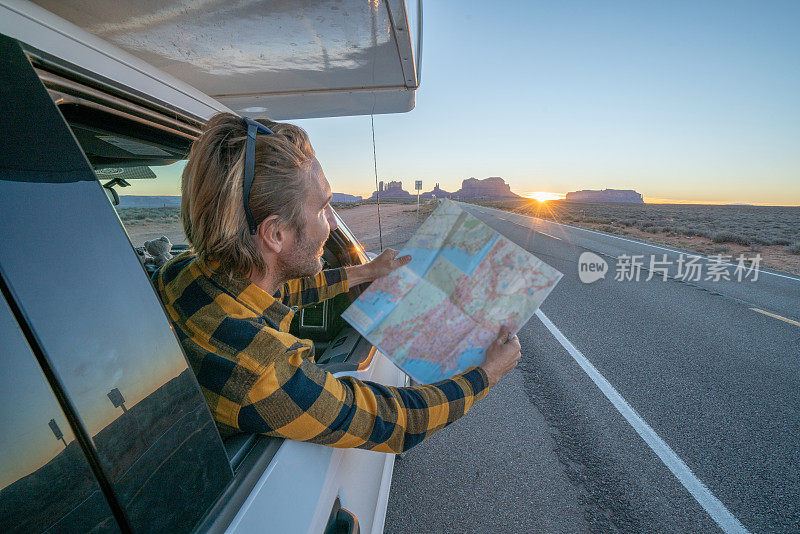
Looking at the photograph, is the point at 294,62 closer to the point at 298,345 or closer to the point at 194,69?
the point at 194,69

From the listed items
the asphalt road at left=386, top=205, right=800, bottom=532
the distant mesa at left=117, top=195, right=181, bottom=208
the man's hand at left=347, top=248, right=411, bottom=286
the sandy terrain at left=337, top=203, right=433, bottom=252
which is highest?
the distant mesa at left=117, top=195, right=181, bottom=208

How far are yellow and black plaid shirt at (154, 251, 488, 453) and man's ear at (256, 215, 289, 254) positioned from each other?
0.46 ft

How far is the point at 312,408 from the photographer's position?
2.70ft

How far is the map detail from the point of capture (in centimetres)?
116

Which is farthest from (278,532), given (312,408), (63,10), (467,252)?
(63,10)

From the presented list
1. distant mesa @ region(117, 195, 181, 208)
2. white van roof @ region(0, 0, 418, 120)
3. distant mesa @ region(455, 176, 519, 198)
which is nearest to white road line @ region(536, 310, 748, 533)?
white van roof @ region(0, 0, 418, 120)

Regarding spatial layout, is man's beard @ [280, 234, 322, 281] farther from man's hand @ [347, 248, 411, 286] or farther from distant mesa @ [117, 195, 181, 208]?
distant mesa @ [117, 195, 181, 208]

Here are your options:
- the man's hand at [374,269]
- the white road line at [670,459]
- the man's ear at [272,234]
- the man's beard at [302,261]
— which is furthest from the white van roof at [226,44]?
the white road line at [670,459]

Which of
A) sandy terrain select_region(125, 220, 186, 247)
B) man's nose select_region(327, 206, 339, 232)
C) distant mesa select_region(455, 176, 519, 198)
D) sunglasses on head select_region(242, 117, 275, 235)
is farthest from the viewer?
distant mesa select_region(455, 176, 519, 198)

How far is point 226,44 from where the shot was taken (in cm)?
156

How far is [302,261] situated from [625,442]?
246cm

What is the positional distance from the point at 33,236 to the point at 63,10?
1187mm

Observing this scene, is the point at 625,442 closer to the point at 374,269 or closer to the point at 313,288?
the point at 374,269

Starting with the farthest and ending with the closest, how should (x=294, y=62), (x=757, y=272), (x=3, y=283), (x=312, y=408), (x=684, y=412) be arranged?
(x=757, y=272) → (x=684, y=412) → (x=294, y=62) → (x=312, y=408) → (x=3, y=283)
